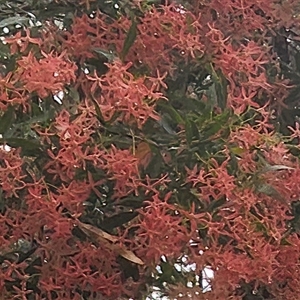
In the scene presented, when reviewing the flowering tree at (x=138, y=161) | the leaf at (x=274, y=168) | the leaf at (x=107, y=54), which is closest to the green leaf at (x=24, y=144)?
the flowering tree at (x=138, y=161)

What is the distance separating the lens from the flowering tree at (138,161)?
65 cm

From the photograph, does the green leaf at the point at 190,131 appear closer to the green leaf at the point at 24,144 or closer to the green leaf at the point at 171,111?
the green leaf at the point at 171,111

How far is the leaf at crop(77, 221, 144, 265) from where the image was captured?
65cm

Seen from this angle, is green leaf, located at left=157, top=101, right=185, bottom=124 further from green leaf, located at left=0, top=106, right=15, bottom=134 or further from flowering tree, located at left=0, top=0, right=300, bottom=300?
green leaf, located at left=0, top=106, right=15, bottom=134

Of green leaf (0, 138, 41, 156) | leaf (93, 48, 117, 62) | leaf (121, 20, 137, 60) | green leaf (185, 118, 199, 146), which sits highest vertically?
leaf (121, 20, 137, 60)

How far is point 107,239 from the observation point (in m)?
0.65

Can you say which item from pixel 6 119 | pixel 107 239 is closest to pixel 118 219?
pixel 107 239

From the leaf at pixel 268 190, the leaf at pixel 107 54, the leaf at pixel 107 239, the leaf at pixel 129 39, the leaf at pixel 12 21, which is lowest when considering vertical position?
the leaf at pixel 107 239

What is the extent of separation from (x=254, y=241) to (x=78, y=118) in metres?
0.19

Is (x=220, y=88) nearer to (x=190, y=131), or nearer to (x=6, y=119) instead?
(x=190, y=131)

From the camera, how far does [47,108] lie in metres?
0.68

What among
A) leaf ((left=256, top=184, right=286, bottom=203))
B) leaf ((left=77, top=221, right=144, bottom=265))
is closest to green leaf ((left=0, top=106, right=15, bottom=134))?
leaf ((left=77, top=221, right=144, bottom=265))

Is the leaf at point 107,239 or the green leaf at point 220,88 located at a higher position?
the green leaf at point 220,88

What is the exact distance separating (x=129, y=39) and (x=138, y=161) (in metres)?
0.13
